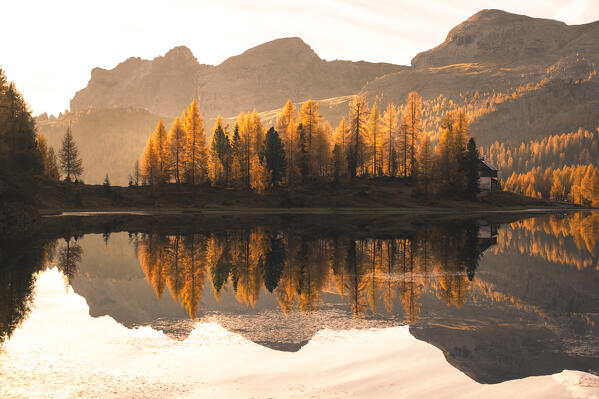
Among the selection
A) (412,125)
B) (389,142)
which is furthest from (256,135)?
(412,125)

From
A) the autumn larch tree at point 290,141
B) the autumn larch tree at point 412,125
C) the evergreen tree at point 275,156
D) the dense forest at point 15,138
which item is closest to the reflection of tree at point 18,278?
the dense forest at point 15,138

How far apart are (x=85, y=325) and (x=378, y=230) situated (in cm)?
3343

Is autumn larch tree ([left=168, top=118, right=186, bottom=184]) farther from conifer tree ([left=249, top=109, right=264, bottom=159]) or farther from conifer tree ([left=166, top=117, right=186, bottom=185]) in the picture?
conifer tree ([left=249, top=109, right=264, bottom=159])

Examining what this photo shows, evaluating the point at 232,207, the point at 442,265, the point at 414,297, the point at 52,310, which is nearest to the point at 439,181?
the point at 232,207

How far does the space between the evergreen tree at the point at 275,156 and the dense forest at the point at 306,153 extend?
142 mm

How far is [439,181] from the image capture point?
90875 mm

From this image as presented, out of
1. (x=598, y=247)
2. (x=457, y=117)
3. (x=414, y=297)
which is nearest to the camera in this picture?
(x=414, y=297)

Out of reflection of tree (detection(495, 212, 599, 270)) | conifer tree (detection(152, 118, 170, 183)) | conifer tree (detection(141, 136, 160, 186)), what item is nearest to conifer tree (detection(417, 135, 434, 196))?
reflection of tree (detection(495, 212, 599, 270))

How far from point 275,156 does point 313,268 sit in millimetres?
68346

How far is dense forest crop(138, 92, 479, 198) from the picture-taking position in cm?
9075

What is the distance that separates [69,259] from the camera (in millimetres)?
27828

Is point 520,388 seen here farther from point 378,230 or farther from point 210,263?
point 378,230

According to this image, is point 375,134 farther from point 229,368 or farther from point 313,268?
point 229,368

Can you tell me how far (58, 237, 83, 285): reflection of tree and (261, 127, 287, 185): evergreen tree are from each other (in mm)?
55960
